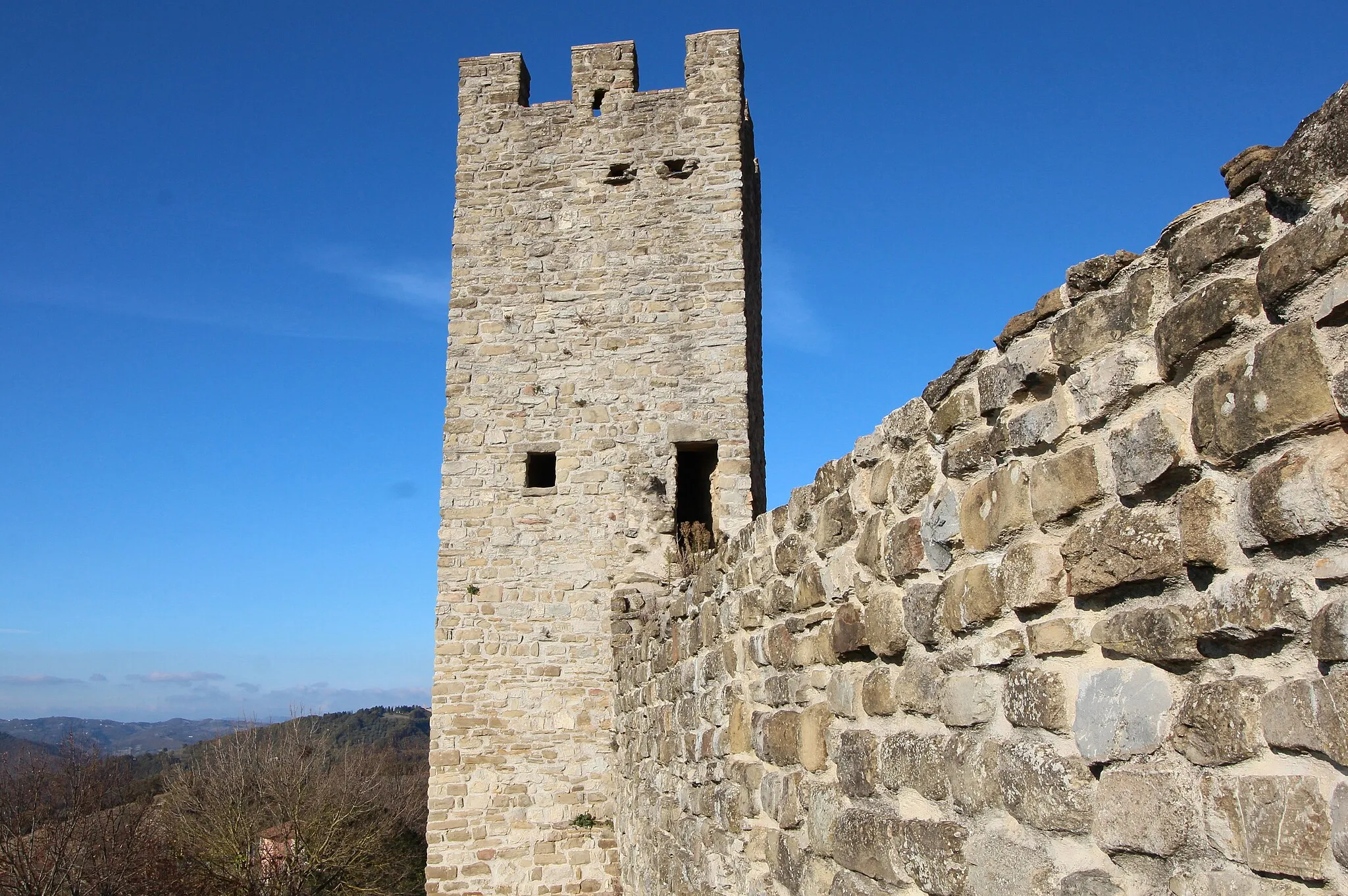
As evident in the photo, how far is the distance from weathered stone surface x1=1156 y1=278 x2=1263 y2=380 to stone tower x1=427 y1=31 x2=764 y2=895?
21.4 ft

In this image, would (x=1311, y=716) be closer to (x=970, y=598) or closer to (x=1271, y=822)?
→ (x=1271, y=822)

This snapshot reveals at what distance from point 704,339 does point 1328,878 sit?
7388 millimetres

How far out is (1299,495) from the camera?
1527mm

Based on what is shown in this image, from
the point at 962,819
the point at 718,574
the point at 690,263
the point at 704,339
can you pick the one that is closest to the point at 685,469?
the point at 704,339

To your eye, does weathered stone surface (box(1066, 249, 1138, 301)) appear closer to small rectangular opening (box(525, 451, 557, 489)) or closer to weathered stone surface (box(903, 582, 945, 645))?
weathered stone surface (box(903, 582, 945, 645))

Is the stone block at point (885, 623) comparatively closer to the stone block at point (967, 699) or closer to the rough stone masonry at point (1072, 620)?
the rough stone masonry at point (1072, 620)

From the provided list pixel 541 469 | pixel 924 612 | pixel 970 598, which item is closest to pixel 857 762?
pixel 924 612

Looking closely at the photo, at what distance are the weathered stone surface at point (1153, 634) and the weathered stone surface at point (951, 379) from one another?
2.52 ft

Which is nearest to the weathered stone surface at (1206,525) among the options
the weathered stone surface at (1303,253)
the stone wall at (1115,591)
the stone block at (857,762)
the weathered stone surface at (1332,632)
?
the stone wall at (1115,591)

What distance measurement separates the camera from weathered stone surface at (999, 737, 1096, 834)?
1.98m

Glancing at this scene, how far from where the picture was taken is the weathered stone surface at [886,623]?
9.11 ft

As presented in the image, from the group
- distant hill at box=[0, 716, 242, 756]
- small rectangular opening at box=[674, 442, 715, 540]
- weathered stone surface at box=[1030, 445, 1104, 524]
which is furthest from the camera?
distant hill at box=[0, 716, 242, 756]

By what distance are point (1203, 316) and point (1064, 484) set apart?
1.52 feet

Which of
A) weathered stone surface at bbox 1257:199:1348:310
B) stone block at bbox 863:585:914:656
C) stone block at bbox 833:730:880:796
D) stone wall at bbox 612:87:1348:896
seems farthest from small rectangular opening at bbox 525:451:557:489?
weathered stone surface at bbox 1257:199:1348:310
